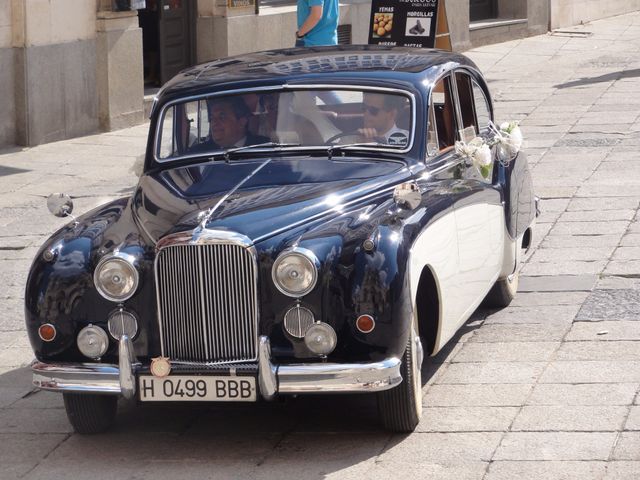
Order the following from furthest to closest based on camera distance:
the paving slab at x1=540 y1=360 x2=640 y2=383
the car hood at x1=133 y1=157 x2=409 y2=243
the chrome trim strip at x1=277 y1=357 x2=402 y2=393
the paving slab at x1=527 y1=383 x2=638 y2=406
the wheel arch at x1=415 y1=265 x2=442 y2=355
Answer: the paving slab at x1=540 y1=360 x2=640 y2=383, the wheel arch at x1=415 y1=265 x2=442 y2=355, the paving slab at x1=527 y1=383 x2=638 y2=406, the car hood at x1=133 y1=157 x2=409 y2=243, the chrome trim strip at x1=277 y1=357 x2=402 y2=393

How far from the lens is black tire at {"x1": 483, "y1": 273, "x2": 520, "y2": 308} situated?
8422mm

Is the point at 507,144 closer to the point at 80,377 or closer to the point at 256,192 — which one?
the point at 256,192

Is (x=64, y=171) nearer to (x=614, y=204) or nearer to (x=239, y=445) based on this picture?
(x=614, y=204)

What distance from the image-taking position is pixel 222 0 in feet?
55.9

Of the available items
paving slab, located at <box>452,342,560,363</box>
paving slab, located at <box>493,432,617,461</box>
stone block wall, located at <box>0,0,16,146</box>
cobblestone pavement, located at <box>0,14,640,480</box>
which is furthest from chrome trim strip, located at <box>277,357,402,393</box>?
stone block wall, located at <box>0,0,16,146</box>

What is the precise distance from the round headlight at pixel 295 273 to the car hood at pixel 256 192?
0.17 meters

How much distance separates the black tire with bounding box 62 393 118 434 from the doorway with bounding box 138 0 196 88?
10.9 metres

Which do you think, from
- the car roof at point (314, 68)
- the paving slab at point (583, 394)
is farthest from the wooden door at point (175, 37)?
the paving slab at point (583, 394)

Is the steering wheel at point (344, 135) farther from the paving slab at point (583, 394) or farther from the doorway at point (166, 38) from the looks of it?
the doorway at point (166, 38)

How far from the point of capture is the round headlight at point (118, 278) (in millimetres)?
6188

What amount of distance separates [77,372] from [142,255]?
0.58m

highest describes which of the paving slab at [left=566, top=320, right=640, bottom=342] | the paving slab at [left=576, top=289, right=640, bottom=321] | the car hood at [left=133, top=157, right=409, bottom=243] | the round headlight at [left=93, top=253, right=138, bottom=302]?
the car hood at [left=133, top=157, right=409, bottom=243]

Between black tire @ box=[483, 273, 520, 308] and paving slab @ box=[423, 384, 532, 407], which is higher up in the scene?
black tire @ box=[483, 273, 520, 308]

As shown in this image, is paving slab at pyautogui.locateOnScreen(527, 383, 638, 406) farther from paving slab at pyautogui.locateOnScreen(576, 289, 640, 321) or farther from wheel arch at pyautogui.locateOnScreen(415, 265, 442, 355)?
paving slab at pyautogui.locateOnScreen(576, 289, 640, 321)
